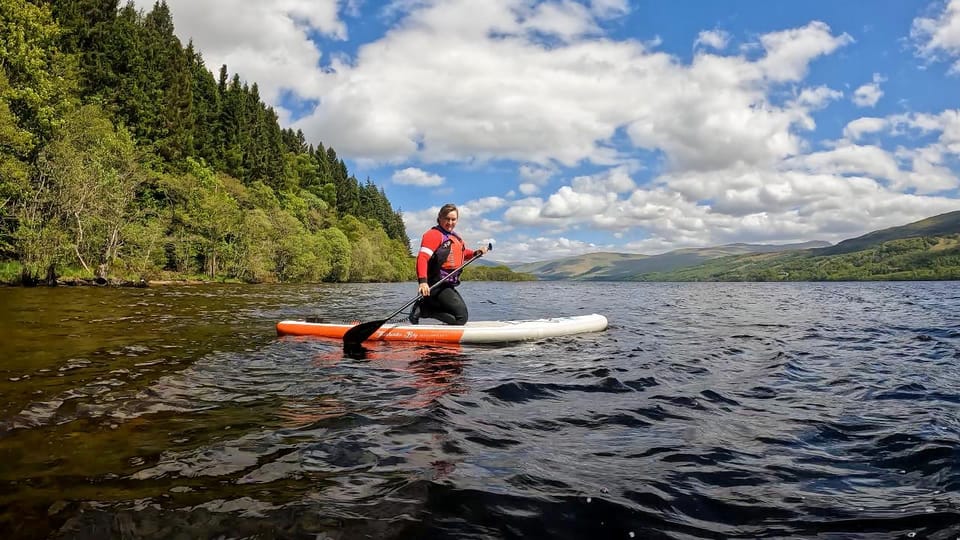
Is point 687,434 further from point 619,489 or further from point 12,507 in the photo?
point 12,507

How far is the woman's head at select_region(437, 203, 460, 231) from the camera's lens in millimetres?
11227

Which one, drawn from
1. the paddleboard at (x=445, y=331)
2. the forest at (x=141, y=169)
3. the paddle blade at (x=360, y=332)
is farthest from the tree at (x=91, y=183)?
the paddle blade at (x=360, y=332)

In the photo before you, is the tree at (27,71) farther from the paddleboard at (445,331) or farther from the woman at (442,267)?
the woman at (442,267)

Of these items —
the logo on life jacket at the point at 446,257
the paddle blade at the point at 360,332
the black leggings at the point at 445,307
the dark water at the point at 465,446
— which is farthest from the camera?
the black leggings at the point at 445,307

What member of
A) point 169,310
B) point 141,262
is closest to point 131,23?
point 141,262

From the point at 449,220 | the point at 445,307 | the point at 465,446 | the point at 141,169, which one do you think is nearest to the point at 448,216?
the point at 449,220

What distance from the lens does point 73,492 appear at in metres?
3.28

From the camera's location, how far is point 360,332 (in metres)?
10.9

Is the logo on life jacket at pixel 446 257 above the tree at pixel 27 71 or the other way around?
the other way around

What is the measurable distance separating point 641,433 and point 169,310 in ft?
57.5

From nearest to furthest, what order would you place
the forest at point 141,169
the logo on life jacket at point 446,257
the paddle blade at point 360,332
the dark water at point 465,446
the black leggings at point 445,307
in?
the dark water at point 465,446
the paddle blade at point 360,332
the logo on life jacket at point 446,257
the black leggings at point 445,307
the forest at point 141,169

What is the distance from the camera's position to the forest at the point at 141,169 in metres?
29.6

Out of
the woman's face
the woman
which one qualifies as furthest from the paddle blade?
the woman's face

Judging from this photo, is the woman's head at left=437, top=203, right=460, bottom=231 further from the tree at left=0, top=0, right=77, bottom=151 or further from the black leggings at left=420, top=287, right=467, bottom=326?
the tree at left=0, top=0, right=77, bottom=151
